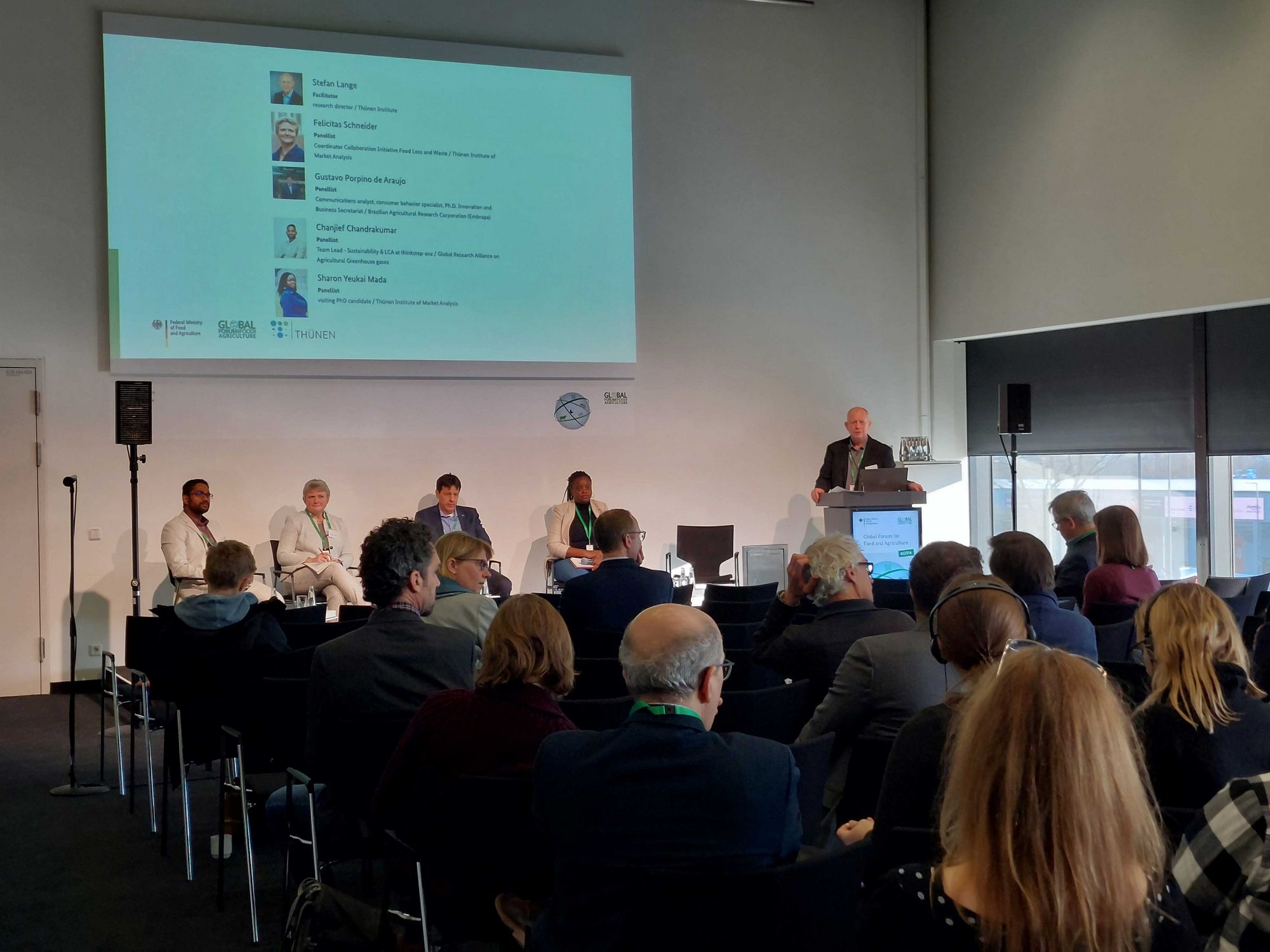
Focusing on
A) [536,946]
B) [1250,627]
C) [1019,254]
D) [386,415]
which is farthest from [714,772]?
[1019,254]

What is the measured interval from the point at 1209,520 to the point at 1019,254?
2.65 meters

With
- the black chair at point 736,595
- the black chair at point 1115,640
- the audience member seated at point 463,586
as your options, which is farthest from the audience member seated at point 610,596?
the black chair at point 1115,640

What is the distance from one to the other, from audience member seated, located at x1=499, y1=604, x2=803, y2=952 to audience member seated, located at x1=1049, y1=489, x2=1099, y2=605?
406 cm

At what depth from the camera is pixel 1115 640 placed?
4.38 m

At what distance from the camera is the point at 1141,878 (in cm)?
127

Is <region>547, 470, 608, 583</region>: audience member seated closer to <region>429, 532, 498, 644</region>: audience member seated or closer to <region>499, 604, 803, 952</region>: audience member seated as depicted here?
<region>429, 532, 498, 644</region>: audience member seated

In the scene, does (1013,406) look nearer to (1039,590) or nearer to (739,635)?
(739,635)

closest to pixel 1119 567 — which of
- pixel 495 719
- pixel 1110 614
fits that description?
pixel 1110 614

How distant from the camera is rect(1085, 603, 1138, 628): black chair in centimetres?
466

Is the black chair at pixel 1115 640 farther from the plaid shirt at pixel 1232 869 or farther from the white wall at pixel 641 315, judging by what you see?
the white wall at pixel 641 315

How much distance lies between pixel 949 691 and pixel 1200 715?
0.59 meters

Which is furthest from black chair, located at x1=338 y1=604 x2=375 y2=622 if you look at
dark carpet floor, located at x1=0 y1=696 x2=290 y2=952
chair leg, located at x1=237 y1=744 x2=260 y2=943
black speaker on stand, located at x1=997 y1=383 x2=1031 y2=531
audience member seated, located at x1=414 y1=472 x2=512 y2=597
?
black speaker on stand, located at x1=997 y1=383 x2=1031 y2=531

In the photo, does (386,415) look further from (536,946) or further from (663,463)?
(536,946)

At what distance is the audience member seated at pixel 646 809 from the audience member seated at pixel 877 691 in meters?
0.97
